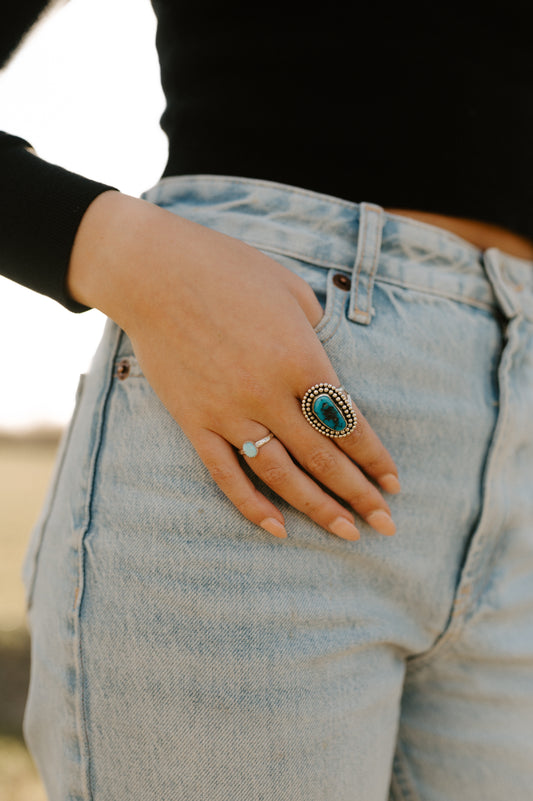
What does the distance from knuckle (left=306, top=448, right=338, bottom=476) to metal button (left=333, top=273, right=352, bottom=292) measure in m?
0.24

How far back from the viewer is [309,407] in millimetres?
750

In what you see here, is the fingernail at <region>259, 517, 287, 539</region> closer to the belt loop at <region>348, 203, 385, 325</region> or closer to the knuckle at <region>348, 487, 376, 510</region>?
the knuckle at <region>348, 487, 376, 510</region>

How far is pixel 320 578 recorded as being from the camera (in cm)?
78

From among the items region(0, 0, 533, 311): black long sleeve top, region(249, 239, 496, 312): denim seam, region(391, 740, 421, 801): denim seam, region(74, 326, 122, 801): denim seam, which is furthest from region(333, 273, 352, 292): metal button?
region(391, 740, 421, 801): denim seam

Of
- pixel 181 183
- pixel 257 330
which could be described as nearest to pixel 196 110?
pixel 181 183

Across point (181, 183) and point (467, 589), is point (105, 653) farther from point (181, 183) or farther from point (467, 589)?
point (181, 183)

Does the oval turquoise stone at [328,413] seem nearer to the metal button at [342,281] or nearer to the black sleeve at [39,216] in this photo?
the metal button at [342,281]

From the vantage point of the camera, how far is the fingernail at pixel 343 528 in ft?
2.54

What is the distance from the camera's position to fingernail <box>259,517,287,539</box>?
2.44ft

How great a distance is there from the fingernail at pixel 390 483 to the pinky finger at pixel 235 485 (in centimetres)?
15

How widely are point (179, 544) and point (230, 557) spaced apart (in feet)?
0.21

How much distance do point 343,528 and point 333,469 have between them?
8 centimetres

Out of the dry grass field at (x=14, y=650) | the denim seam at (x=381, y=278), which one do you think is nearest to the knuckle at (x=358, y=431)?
the denim seam at (x=381, y=278)

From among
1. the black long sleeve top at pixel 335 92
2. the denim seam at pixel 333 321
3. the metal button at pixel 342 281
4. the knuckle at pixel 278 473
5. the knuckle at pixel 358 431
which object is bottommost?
the knuckle at pixel 278 473
